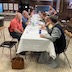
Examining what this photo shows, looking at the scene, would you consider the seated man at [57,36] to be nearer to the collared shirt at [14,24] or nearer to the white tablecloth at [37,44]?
the white tablecloth at [37,44]

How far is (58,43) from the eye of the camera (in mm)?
3689

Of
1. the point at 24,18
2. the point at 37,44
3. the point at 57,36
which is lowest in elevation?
the point at 37,44

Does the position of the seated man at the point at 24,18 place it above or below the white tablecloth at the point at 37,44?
above

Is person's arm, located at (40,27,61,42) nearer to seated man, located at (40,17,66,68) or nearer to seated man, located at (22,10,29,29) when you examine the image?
seated man, located at (40,17,66,68)

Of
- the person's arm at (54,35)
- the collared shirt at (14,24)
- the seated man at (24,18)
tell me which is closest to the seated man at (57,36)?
the person's arm at (54,35)

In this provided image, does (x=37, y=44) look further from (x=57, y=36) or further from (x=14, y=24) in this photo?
(x=14, y=24)

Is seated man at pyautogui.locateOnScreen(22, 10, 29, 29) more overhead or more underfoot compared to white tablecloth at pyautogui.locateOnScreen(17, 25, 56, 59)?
more overhead

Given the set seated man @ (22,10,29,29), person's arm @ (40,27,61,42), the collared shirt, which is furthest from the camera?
seated man @ (22,10,29,29)

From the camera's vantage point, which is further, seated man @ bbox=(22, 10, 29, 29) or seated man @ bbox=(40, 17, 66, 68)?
seated man @ bbox=(22, 10, 29, 29)

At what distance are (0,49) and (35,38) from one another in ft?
5.37

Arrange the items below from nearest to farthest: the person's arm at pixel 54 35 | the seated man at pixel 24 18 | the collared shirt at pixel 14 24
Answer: the person's arm at pixel 54 35 → the collared shirt at pixel 14 24 → the seated man at pixel 24 18

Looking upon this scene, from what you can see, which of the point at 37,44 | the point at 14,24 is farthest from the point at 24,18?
the point at 37,44

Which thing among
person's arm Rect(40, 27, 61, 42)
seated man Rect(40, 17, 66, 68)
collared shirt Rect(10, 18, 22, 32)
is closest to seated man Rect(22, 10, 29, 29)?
collared shirt Rect(10, 18, 22, 32)

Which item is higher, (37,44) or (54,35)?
(54,35)
